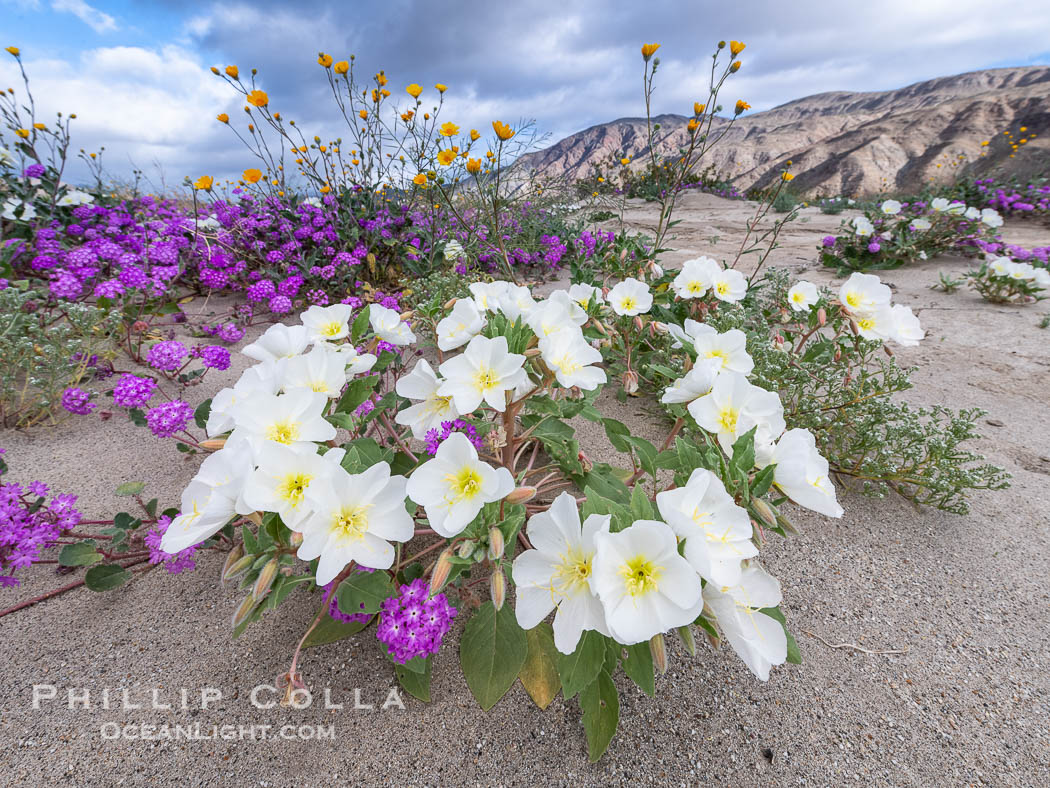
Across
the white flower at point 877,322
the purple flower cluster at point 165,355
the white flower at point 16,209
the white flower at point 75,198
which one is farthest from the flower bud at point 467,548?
the white flower at point 75,198

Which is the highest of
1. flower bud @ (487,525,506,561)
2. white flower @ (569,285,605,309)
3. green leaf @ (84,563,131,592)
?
white flower @ (569,285,605,309)

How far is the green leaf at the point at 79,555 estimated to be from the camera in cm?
149

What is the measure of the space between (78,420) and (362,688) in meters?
Result: 2.34

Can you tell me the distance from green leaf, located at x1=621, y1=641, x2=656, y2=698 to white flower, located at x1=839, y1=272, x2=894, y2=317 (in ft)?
5.53

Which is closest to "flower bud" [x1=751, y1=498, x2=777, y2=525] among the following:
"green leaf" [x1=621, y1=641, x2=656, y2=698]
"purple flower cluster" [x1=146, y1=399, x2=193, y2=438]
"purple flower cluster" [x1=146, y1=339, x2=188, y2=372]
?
"green leaf" [x1=621, y1=641, x2=656, y2=698]

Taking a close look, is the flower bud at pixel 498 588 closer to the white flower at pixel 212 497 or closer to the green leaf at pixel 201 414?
the white flower at pixel 212 497

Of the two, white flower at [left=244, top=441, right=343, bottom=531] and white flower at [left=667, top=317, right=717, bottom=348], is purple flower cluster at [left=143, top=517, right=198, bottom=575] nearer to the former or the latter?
white flower at [left=244, top=441, right=343, bottom=531]

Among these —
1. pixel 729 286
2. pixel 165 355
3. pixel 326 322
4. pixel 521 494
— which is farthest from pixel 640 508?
pixel 165 355

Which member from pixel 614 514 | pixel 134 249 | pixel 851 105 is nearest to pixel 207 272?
pixel 134 249

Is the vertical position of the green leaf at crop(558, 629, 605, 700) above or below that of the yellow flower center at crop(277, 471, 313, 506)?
below

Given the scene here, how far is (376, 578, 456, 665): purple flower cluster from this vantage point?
1.08 m

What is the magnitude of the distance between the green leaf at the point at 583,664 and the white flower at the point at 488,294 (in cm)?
101

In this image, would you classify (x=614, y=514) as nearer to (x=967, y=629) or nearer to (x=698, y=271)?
(x=967, y=629)

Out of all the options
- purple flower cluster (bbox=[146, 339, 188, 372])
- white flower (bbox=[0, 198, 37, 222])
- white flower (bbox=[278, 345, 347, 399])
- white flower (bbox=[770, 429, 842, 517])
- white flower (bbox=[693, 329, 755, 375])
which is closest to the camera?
white flower (bbox=[770, 429, 842, 517])
